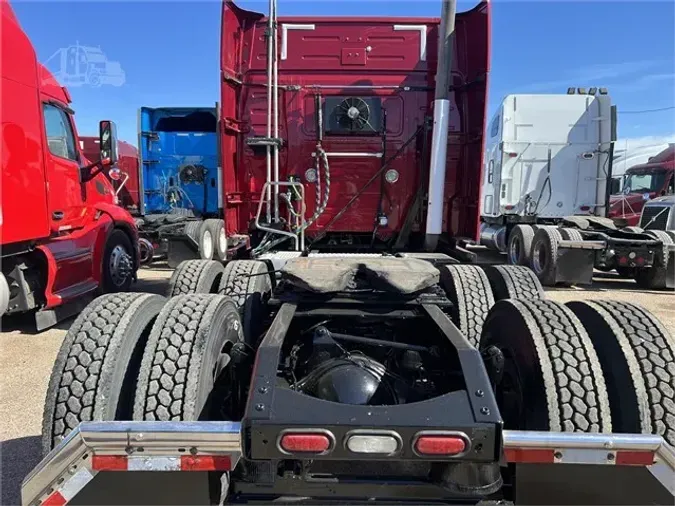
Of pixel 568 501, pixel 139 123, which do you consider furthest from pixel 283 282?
pixel 139 123

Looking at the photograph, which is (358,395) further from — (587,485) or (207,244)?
(207,244)

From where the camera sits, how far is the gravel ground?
288 centimetres

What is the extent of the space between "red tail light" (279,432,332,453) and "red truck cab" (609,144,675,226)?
48.0ft

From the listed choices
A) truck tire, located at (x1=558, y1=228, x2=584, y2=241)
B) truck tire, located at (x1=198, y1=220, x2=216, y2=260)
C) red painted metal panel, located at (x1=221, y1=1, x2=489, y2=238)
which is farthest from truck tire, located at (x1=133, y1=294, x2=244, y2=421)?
truck tire, located at (x1=558, y1=228, x2=584, y2=241)

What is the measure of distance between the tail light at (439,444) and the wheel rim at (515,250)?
8.84m

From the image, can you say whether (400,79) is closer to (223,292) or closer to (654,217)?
(223,292)

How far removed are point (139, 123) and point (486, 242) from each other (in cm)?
926

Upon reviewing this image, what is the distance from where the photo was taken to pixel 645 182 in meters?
14.9

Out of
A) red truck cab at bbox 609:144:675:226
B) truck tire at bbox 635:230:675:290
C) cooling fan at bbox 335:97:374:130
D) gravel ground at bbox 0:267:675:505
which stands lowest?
gravel ground at bbox 0:267:675:505

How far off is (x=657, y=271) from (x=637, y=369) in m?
7.85

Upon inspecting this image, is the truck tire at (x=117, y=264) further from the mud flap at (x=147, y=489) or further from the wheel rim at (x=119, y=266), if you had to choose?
the mud flap at (x=147, y=489)

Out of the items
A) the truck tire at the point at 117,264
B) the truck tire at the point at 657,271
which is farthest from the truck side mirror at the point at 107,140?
the truck tire at the point at 657,271

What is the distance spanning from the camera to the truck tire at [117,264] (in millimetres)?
6777

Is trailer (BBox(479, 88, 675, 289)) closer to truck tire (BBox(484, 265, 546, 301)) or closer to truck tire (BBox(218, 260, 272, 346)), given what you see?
truck tire (BBox(484, 265, 546, 301))
